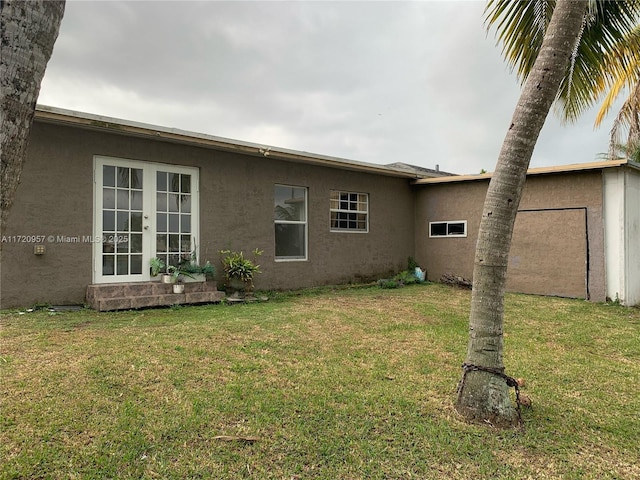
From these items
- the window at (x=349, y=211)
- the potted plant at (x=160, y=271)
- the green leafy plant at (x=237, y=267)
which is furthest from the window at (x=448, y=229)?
the potted plant at (x=160, y=271)

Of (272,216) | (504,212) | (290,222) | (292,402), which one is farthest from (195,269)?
(504,212)

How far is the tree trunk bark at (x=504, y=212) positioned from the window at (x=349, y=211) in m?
6.94

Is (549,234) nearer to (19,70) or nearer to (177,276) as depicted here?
(177,276)

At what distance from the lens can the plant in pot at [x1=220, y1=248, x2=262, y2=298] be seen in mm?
7516

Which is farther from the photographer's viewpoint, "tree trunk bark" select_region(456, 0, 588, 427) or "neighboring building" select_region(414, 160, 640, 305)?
"neighboring building" select_region(414, 160, 640, 305)

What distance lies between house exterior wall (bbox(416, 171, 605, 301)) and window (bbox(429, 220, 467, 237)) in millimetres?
117

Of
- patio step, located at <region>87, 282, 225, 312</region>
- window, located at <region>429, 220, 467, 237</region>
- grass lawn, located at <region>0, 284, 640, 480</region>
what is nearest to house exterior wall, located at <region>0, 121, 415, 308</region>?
patio step, located at <region>87, 282, 225, 312</region>

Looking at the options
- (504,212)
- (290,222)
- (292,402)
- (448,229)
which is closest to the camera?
(504,212)

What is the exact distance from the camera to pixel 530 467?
7.27ft

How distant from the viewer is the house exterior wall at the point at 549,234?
7995mm

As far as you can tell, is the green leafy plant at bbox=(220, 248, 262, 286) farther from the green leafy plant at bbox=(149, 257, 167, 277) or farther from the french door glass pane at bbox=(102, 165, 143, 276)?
the french door glass pane at bbox=(102, 165, 143, 276)

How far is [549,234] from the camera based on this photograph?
861cm

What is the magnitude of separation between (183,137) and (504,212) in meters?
5.76

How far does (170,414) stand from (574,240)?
8.51 m
